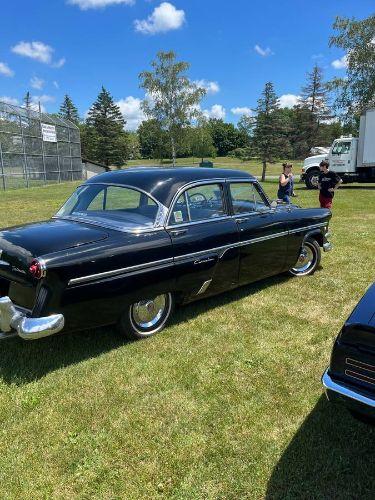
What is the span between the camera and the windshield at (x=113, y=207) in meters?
4.16

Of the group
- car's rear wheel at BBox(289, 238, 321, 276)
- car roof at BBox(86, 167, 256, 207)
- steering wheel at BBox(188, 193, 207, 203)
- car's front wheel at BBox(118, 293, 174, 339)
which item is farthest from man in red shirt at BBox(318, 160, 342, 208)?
car's front wheel at BBox(118, 293, 174, 339)

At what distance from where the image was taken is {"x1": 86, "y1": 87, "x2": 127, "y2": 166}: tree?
54969 millimetres

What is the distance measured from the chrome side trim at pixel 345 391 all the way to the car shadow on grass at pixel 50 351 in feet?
6.97

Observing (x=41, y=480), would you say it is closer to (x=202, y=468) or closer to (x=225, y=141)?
(x=202, y=468)

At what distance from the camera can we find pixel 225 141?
115m

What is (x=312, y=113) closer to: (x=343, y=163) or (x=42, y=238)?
(x=343, y=163)

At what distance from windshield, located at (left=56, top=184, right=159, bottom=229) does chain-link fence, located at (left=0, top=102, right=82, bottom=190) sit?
1942cm

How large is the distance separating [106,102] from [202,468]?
205 feet

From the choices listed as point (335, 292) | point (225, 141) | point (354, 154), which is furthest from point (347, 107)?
point (225, 141)

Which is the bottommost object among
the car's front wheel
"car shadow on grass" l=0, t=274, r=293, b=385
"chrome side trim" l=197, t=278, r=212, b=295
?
"car shadow on grass" l=0, t=274, r=293, b=385

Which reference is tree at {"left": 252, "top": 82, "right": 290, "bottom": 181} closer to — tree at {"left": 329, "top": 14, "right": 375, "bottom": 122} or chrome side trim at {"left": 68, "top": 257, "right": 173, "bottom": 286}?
tree at {"left": 329, "top": 14, "right": 375, "bottom": 122}

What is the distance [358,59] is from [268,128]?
8.08 meters

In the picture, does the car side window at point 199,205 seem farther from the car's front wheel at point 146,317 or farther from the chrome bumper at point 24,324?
the chrome bumper at point 24,324

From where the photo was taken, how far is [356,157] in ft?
71.6
